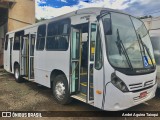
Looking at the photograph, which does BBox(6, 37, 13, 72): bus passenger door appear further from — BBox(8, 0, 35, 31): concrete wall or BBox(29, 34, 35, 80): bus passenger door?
BBox(8, 0, 35, 31): concrete wall

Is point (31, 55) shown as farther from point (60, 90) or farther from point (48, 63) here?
point (60, 90)

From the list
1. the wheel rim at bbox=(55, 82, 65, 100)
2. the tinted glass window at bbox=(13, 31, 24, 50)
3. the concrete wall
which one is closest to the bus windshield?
the wheel rim at bbox=(55, 82, 65, 100)

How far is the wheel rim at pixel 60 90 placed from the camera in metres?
6.36

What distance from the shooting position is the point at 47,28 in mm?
7223

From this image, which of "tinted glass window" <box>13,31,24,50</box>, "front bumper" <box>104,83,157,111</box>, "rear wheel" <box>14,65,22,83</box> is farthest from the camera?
"rear wheel" <box>14,65,22,83</box>

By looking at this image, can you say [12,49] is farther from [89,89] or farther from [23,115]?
[89,89]

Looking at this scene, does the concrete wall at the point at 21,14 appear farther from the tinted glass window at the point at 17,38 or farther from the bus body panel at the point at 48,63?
the bus body panel at the point at 48,63

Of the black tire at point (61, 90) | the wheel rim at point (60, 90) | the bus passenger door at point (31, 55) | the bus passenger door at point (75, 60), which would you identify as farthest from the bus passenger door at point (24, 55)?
the bus passenger door at point (75, 60)

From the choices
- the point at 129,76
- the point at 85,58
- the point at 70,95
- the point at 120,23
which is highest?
the point at 120,23

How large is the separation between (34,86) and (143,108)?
17.3 feet

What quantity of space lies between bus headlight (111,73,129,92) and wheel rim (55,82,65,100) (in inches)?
84.8

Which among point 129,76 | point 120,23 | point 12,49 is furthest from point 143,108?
point 12,49

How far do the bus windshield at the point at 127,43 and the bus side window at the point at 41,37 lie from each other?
10.5 ft

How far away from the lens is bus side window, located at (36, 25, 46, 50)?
7.47m
